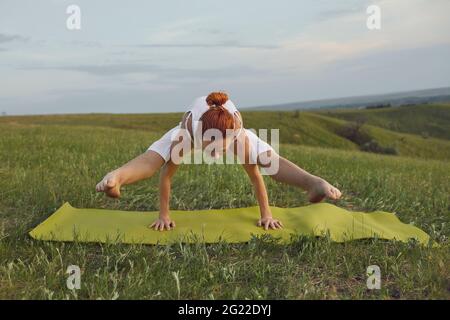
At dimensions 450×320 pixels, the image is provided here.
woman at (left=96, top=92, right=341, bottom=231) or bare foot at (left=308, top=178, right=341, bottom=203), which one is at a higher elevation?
woman at (left=96, top=92, right=341, bottom=231)

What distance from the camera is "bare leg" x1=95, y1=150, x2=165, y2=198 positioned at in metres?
5.38

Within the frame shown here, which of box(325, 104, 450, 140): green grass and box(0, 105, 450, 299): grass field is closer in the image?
box(0, 105, 450, 299): grass field

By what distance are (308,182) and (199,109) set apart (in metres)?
1.59

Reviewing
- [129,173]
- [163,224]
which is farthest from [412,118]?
[129,173]

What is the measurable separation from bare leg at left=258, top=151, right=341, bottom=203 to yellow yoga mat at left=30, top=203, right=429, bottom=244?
506 mm

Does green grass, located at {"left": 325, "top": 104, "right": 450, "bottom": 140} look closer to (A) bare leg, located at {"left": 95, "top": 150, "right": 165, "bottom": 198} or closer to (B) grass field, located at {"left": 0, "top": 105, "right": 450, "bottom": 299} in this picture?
(B) grass field, located at {"left": 0, "top": 105, "right": 450, "bottom": 299}

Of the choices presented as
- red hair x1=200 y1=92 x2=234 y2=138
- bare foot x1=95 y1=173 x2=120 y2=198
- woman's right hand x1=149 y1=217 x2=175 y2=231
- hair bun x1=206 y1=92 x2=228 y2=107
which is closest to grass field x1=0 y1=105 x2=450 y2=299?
bare foot x1=95 y1=173 x2=120 y2=198

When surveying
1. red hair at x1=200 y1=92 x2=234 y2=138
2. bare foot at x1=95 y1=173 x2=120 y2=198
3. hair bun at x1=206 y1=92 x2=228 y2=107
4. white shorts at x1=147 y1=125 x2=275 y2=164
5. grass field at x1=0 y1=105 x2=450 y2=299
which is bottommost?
grass field at x1=0 y1=105 x2=450 y2=299

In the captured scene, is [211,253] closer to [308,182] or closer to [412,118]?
[308,182]

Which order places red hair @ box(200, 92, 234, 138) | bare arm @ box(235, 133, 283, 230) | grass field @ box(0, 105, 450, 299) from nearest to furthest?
grass field @ box(0, 105, 450, 299) < red hair @ box(200, 92, 234, 138) < bare arm @ box(235, 133, 283, 230)

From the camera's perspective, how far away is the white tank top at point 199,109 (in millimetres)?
5621

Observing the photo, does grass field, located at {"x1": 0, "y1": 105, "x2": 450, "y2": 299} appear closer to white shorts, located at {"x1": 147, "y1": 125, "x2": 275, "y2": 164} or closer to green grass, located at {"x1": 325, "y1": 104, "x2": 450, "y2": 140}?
white shorts, located at {"x1": 147, "y1": 125, "x2": 275, "y2": 164}

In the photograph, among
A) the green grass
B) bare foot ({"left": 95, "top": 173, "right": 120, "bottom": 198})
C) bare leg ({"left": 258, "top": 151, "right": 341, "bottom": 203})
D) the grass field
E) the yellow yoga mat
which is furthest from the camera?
the green grass

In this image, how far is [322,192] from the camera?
563cm
